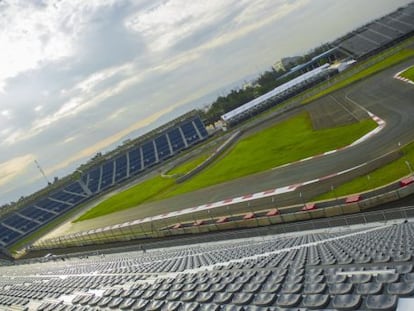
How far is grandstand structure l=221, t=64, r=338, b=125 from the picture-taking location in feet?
343

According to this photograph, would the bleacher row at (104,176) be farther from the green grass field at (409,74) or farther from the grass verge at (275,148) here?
the green grass field at (409,74)

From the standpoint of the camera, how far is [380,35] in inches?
4774

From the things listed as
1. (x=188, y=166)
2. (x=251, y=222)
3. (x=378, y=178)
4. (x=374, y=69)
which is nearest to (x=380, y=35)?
(x=374, y=69)

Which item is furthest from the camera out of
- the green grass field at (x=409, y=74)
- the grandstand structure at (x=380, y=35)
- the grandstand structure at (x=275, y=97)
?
the grandstand structure at (x=380, y=35)

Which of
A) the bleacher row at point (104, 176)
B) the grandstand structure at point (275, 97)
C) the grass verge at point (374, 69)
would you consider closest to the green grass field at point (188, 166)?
the grass verge at point (374, 69)

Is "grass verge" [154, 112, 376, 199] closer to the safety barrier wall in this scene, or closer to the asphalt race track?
the asphalt race track

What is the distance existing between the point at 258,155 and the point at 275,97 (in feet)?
186

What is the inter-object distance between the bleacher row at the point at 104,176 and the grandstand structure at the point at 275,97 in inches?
345

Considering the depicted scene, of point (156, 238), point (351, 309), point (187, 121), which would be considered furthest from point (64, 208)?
point (351, 309)

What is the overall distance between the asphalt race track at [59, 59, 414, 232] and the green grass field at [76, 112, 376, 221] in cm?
261

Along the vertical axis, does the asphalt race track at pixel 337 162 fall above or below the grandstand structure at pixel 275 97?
below

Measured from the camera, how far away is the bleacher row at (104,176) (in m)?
89.4

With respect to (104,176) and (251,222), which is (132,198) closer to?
(104,176)

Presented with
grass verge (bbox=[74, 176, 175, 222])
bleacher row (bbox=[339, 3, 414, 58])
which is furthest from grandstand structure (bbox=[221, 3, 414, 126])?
grass verge (bbox=[74, 176, 175, 222])
